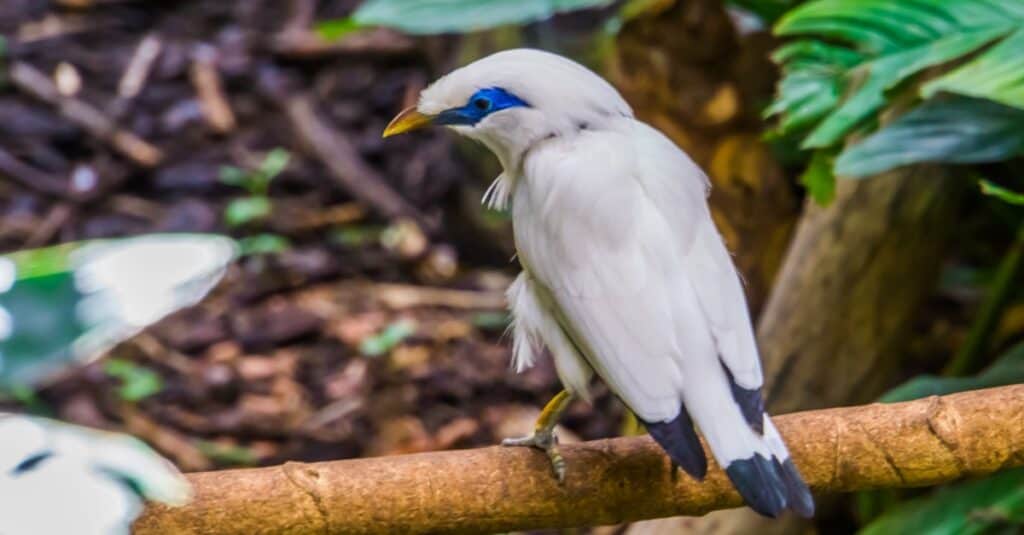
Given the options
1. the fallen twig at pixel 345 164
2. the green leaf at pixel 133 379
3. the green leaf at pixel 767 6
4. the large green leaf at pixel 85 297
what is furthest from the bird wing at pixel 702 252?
the fallen twig at pixel 345 164

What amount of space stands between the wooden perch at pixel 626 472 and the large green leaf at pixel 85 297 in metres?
1.03

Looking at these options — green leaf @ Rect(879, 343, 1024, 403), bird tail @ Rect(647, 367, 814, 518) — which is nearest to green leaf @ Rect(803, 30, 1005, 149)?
green leaf @ Rect(879, 343, 1024, 403)

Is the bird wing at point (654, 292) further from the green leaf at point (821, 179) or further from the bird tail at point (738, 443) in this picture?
the green leaf at point (821, 179)

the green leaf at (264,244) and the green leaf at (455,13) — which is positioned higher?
the green leaf at (455,13)

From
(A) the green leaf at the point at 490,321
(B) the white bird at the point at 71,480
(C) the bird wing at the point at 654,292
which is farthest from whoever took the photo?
(A) the green leaf at the point at 490,321

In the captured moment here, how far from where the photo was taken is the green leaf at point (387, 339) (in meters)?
4.74

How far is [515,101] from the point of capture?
215cm

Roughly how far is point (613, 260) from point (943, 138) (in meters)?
1.35

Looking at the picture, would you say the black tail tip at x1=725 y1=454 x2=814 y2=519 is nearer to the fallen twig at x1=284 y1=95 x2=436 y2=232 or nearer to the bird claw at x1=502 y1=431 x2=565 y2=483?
the bird claw at x1=502 y1=431 x2=565 y2=483

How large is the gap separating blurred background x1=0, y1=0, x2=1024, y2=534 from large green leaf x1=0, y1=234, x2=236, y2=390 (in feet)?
3.32

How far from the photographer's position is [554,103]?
2162 millimetres

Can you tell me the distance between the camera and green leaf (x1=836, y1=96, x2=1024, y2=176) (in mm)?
2984

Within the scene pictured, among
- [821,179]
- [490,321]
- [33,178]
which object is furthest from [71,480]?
[33,178]

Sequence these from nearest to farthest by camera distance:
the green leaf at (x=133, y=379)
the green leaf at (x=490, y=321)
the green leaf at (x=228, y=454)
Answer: the green leaf at (x=228, y=454) < the green leaf at (x=133, y=379) < the green leaf at (x=490, y=321)
